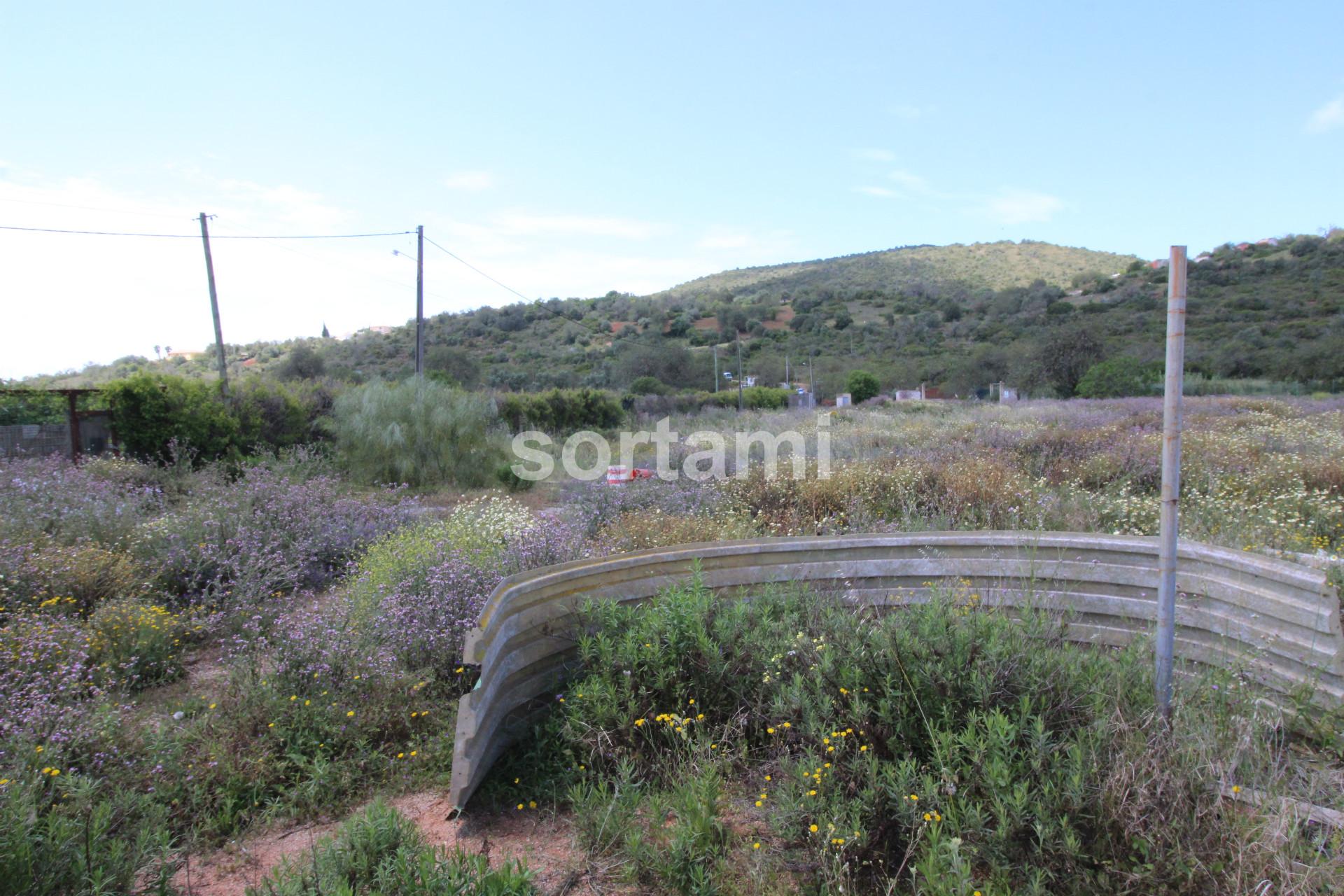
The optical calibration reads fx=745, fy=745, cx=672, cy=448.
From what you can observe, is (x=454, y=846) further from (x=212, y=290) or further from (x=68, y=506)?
(x=212, y=290)

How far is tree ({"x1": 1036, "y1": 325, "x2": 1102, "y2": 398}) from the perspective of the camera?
30.4m

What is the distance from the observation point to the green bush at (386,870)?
202 cm

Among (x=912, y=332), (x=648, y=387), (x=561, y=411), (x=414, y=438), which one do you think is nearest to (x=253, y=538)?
(x=414, y=438)

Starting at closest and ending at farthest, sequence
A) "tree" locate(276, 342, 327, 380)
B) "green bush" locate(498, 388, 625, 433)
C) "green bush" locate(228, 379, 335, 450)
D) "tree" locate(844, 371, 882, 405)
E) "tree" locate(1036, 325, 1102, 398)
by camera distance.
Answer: "green bush" locate(228, 379, 335, 450)
"green bush" locate(498, 388, 625, 433)
"tree" locate(1036, 325, 1102, 398)
"tree" locate(276, 342, 327, 380)
"tree" locate(844, 371, 882, 405)

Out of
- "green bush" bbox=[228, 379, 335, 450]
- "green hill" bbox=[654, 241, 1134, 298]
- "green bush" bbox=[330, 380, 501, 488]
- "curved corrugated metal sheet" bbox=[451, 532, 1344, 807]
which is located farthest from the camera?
"green hill" bbox=[654, 241, 1134, 298]

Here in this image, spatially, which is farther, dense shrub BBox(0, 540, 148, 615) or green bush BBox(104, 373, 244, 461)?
green bush BBox(104, 373, 244, 461)

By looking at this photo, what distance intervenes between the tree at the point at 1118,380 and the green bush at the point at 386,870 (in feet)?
88.9

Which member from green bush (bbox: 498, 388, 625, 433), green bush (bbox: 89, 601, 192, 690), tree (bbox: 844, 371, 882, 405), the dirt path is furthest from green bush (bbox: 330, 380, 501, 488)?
tree (bbox: 844, 371, 882, 405)

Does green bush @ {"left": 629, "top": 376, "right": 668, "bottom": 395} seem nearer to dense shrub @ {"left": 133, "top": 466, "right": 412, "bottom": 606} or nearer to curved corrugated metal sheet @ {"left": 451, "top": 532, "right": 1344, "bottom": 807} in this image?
dense shrub @ {"left": 133, "top": 466, "right": 412, "bottom": 606}

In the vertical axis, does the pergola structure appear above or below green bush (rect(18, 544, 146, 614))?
above

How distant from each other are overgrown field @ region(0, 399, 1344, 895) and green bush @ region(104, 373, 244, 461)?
793cm

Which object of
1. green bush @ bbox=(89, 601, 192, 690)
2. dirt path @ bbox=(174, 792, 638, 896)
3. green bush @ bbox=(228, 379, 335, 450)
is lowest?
dirt path @ bbox=(174, 792, 638, 896)

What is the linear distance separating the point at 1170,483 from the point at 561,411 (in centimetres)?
2022

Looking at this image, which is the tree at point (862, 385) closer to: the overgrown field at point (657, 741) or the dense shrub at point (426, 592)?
the overgrown field at point (657, 741)
